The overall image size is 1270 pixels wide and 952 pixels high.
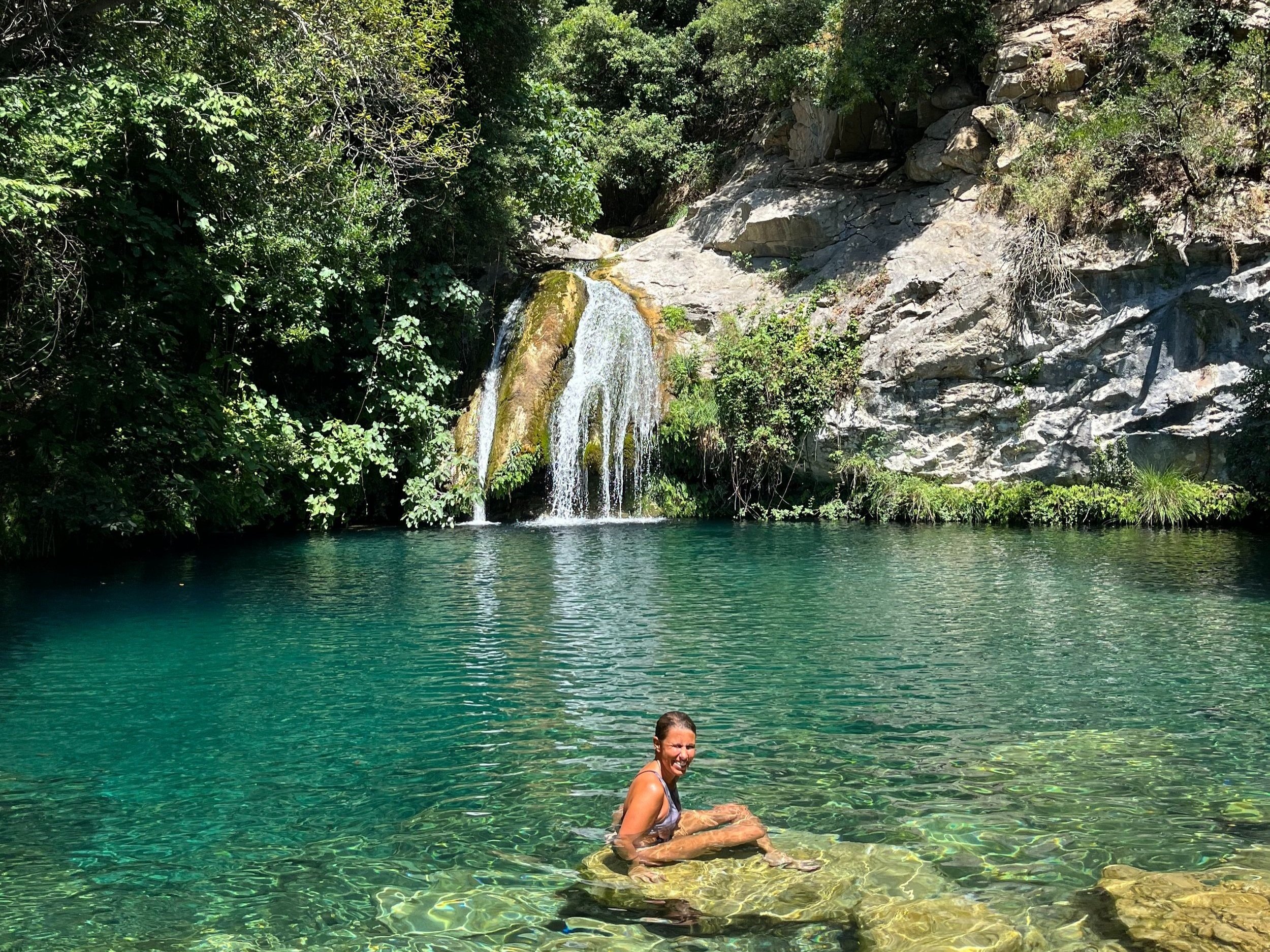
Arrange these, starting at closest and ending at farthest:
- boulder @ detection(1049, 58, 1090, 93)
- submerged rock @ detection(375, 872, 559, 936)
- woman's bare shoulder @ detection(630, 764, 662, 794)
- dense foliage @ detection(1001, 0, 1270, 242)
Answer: submerged rock @ detection(375, 872, 559, 936) → woman's bare shoulder @ detection(630, 764, 662, 794) → dense foliage @ detection(1001, 0, 1270, 242) → boulder @ detection(1049, 58, 1090, 93)

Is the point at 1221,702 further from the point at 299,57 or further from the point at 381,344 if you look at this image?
the point at 381,344

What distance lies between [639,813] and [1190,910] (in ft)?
7.63

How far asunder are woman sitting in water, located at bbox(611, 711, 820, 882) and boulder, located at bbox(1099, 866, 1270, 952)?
131 centimetres

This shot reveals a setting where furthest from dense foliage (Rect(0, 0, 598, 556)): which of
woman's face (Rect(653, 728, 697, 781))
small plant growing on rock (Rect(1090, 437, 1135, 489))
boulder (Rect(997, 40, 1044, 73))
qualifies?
small plant growing on rock (Rect(1090, 437, 1135, 489))

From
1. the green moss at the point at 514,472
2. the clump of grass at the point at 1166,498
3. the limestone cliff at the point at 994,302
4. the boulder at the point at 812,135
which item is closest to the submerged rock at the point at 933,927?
the clump of grass at the point at 1166,498

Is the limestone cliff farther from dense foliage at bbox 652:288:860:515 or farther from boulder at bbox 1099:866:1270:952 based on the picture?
boulder at bbox 1099:866:1270:952

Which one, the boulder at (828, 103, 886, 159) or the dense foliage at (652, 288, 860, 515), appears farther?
the boulder at (828, 103, 886, 159)

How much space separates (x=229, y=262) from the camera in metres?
16.4

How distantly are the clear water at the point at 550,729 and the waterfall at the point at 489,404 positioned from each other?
22.6 ft

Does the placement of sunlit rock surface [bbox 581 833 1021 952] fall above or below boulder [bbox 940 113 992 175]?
below

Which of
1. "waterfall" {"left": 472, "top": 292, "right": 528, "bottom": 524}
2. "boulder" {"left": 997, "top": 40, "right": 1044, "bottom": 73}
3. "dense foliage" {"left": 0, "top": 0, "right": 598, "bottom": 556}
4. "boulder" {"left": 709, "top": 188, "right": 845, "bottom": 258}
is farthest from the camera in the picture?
"boulder" {"left": 709, "top": 188, "right": 845, "bottom": 258}

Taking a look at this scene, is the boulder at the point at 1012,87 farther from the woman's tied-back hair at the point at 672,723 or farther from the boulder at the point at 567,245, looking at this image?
the woman's tied-back hair at the point at 672,723

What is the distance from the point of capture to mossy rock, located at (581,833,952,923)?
4.53 metres

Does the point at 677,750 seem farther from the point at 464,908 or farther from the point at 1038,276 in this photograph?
the point at 1038,276
